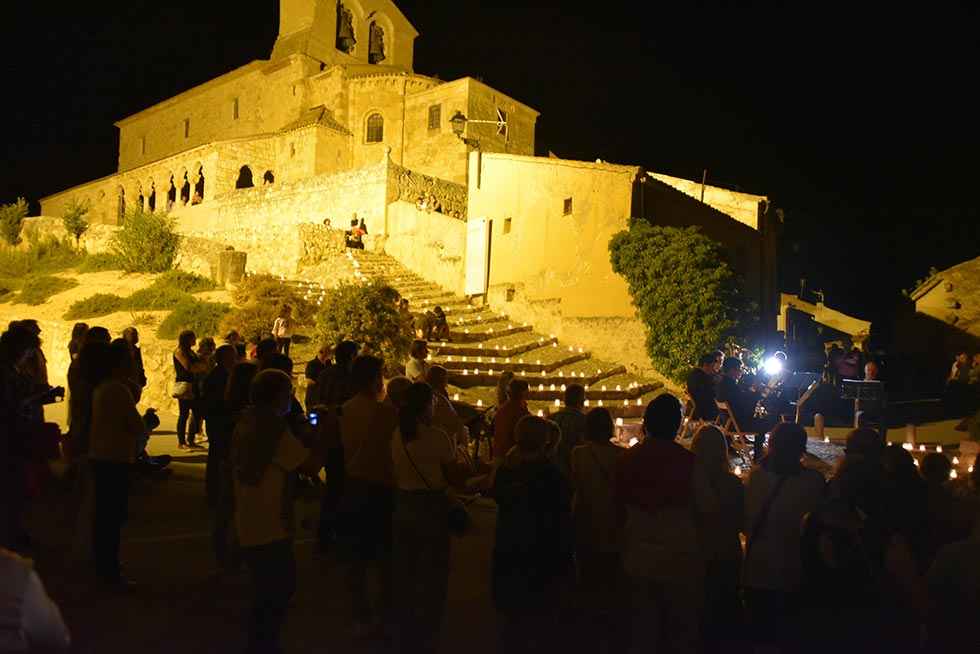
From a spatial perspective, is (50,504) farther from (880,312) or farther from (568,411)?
Result: (880,312)

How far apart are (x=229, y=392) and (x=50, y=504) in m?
3.48

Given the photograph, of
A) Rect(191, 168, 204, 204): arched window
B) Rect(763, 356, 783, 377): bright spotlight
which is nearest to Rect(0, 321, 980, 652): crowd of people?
Rect(763, 356, 783, 377): bright spotlight

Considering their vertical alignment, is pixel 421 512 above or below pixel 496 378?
below

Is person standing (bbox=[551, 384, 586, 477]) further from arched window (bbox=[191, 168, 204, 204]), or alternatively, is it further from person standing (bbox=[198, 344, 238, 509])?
arched window (bbox=[191, 168, 204, 204])

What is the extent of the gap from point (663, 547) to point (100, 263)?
2588cm

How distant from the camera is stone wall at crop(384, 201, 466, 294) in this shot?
67.0 feet

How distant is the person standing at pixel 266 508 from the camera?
3.70 meters

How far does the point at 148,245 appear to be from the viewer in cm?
2250

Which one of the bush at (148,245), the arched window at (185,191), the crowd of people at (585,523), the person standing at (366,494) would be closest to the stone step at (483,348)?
the crowd of people at (585,523)

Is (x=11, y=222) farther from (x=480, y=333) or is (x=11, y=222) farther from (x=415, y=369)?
(x=415, y=369)

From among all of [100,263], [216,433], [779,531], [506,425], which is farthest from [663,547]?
[100,263]

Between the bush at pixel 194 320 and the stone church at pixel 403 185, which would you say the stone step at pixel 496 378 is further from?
the bush at pixel 194 320

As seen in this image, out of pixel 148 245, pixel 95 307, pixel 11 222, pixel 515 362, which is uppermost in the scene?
pixel 11 222

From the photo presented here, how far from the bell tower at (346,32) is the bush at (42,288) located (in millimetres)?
22122
